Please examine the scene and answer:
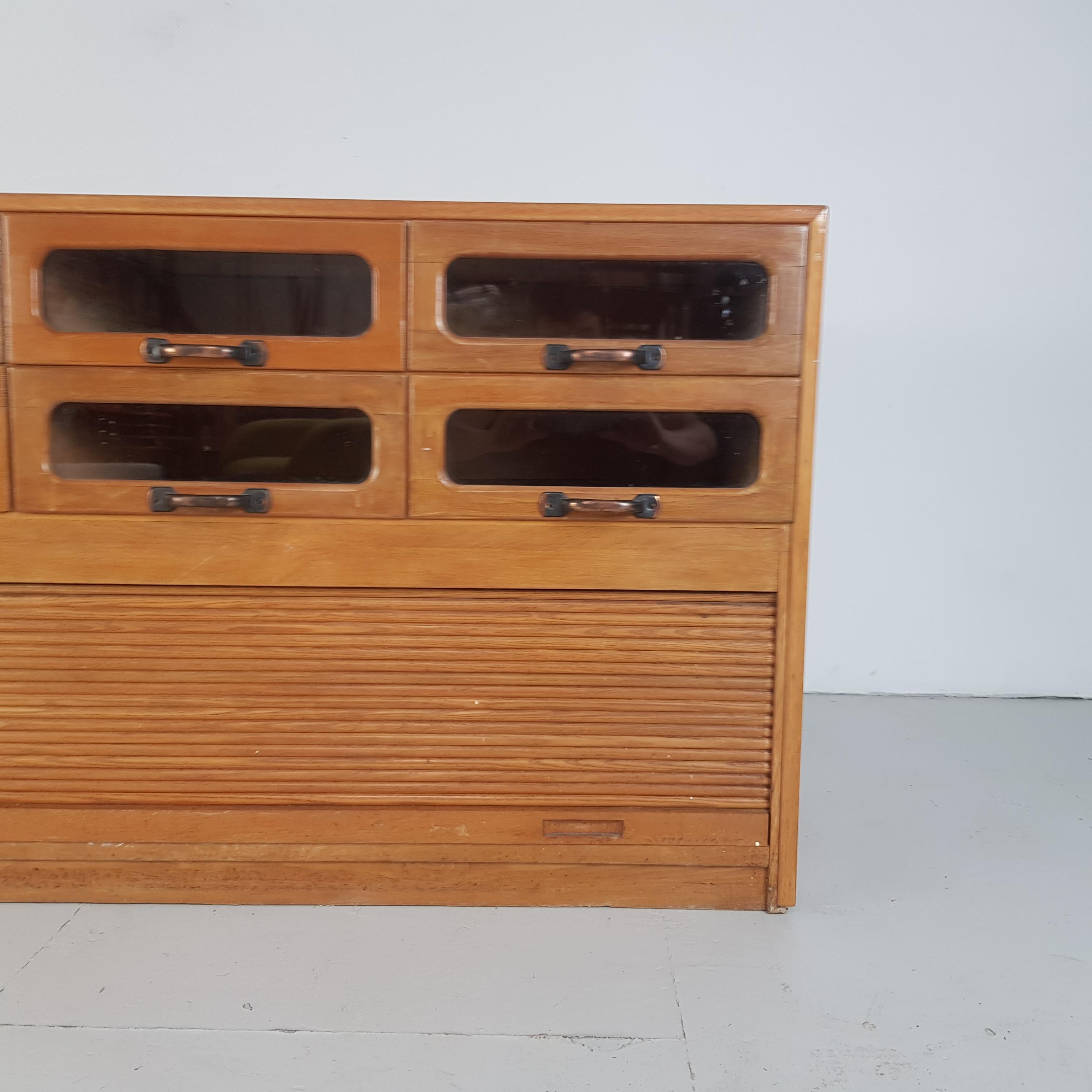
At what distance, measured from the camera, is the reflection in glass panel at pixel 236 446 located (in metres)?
1.22

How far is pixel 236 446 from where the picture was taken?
1.22m

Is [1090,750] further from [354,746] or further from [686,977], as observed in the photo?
[354,746]

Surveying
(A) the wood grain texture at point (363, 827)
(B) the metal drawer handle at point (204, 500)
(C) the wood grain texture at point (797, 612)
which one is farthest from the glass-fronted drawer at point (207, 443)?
(C) the wood grain texture at point (797, 612)

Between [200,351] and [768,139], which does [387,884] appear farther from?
[768,139]

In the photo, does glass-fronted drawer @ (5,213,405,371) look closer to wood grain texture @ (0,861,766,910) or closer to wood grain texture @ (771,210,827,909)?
wood grain texture @ (771,210,827,909)

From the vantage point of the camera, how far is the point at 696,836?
1242 millimetres

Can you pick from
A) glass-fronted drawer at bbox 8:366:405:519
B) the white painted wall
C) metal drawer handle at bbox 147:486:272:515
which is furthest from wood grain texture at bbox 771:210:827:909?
the white painted wall

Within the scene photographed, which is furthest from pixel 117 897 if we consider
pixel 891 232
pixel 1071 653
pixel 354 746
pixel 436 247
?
pixel 1071 653

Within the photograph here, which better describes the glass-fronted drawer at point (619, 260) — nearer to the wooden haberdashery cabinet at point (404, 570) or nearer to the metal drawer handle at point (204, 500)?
the wooden haberdashery cabinet at point (404, 570)

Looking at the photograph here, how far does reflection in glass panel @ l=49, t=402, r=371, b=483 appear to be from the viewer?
1218 millimetres

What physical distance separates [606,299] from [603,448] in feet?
0.78

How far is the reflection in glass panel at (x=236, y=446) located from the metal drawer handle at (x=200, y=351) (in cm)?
8

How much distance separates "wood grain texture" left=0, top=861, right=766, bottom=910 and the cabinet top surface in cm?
94

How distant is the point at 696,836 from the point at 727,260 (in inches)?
33.2
